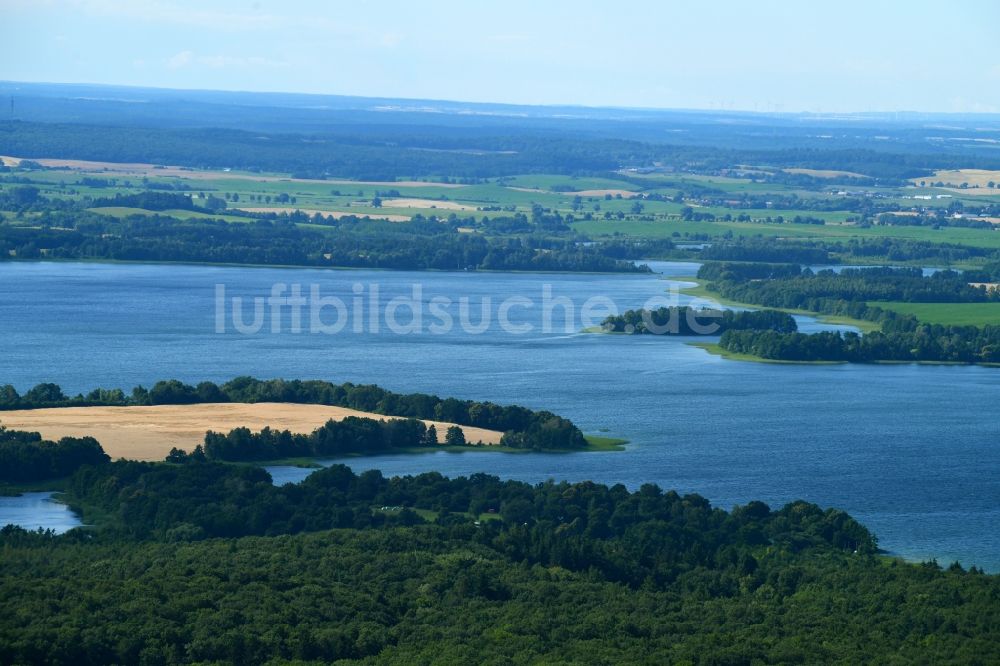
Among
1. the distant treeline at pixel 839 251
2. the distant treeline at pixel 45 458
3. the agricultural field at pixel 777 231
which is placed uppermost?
the distant treeline at pixel 45 458

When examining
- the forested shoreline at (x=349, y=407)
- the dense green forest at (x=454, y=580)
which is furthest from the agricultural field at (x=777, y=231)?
the dense green forest at (x=454, y=580)

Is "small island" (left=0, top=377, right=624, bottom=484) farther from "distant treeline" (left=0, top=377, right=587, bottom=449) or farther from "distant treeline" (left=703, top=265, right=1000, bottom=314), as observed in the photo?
"distant treeline" (left=703, top=265, right=1000, bottom=314)

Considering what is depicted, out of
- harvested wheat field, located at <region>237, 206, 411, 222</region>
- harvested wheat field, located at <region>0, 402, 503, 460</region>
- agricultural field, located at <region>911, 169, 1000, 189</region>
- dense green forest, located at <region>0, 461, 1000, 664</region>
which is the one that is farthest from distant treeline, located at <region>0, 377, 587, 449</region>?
agricultural field, located at <region>911, 169, 1000, 189</region>

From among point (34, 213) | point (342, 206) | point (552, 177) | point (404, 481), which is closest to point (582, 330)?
point (404, 481)

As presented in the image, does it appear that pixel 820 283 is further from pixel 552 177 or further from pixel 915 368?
pixel 552 177

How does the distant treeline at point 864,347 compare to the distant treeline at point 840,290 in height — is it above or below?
above

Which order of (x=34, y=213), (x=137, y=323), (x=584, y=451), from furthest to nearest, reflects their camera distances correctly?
(x=34, y=213) < (x=137, y=323) < (x=584, y=451)

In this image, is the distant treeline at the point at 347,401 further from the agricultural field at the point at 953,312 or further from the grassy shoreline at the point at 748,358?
the agricultural field at the point at 953,312

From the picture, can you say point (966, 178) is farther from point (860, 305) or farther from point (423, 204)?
point (860, 305)
